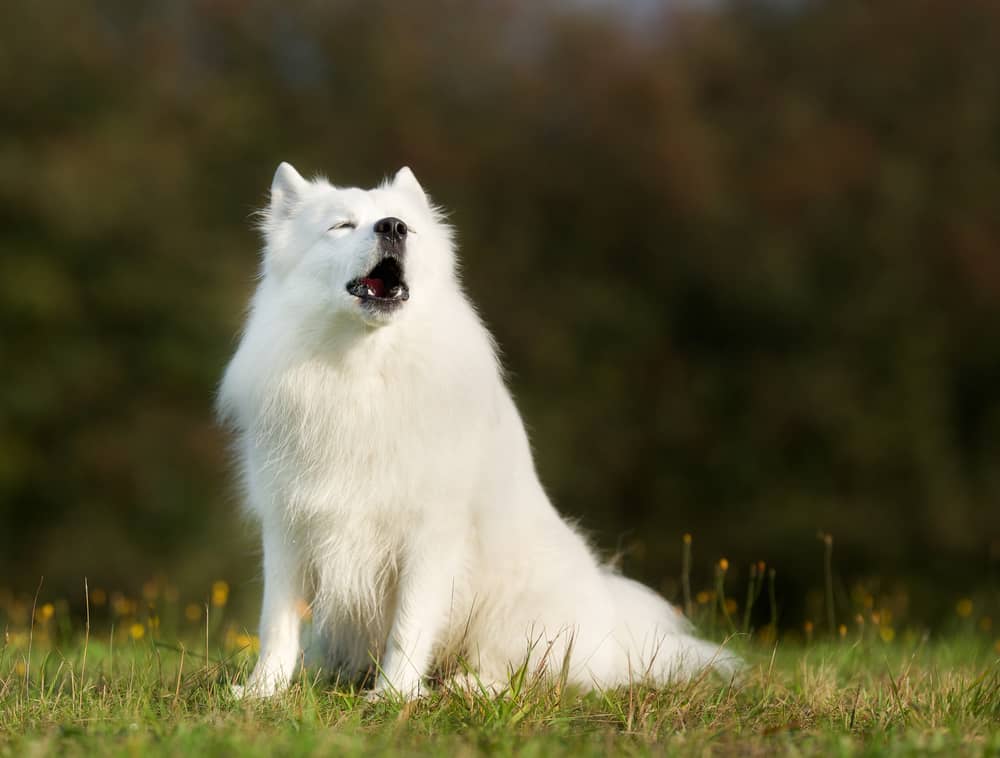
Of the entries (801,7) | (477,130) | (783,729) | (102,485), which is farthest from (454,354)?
(801,7)

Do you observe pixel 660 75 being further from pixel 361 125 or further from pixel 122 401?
pixel 122 401

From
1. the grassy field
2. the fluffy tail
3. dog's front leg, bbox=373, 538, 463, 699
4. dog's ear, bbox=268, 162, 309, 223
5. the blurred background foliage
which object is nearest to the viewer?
the grassy field

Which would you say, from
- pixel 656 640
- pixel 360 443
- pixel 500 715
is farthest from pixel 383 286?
pixel 656 640

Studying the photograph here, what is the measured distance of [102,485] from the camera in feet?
50.7

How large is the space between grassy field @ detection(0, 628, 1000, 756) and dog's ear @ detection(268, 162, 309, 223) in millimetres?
1786

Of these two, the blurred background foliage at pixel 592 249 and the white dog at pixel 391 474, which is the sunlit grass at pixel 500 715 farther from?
the blurred background foliage at pixel 592 249

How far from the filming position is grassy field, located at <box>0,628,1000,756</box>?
3.13 meters

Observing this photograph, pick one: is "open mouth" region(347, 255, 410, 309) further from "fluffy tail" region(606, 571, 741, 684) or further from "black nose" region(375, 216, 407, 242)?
"fluffy tail" region(606, 571, 741, 684)

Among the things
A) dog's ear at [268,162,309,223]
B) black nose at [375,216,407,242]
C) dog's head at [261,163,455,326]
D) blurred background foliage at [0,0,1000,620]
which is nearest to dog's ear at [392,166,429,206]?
dog's head at [261,163,455,326]

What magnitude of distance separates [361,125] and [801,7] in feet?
24.5

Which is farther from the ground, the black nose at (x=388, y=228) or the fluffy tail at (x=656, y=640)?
the black nose at (x=388, y=228)

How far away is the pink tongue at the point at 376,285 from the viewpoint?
4109 millimetres

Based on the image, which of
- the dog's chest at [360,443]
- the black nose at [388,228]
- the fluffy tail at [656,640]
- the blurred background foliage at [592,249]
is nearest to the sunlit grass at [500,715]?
the fluffy tail at [656,640]

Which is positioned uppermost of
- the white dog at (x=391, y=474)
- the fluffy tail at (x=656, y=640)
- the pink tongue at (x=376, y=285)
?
the pink tongue at (x=376, y=285)
